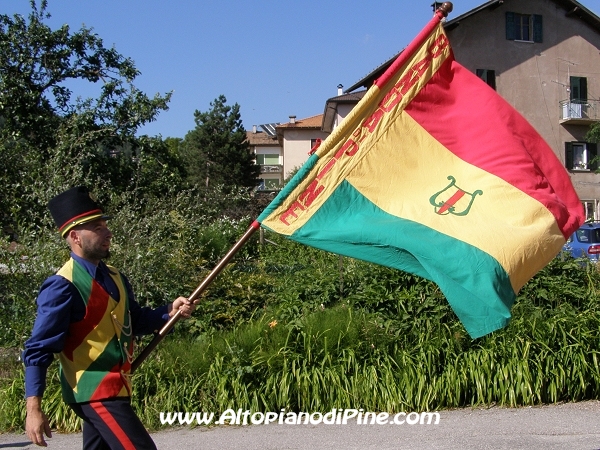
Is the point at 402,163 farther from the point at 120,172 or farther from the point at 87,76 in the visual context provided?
the point at 87,76

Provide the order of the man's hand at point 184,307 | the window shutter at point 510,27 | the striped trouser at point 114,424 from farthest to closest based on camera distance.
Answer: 1. the window shutter at point 510,27
2. the man's hand at point 184,307
3. the striped trouser at point 114,424

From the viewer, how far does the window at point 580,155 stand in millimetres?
36188

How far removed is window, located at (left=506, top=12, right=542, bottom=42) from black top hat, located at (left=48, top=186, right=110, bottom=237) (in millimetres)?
34058

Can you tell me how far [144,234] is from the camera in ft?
24.5

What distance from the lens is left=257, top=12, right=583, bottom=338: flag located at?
3959 millimetres

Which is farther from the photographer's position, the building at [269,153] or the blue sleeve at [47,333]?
the building at [269,153]

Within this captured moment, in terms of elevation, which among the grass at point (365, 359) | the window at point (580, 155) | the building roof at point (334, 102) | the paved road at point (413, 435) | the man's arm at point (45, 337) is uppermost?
the building roof at point (334, 102)

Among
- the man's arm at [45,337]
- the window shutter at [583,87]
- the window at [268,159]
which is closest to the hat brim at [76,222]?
the man's arm at [45,337]

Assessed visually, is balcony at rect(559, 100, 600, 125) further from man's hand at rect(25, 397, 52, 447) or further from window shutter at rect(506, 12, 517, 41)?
man's hand at rect(25, 397, 52, 447)

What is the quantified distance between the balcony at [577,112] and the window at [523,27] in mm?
3529

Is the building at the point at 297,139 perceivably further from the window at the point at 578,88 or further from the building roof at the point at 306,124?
the window at the point at 578,88

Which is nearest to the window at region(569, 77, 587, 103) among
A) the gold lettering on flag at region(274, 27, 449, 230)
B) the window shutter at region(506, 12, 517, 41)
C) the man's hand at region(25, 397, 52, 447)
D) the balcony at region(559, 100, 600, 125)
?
the balcony at region(559, 100, 600, 125)

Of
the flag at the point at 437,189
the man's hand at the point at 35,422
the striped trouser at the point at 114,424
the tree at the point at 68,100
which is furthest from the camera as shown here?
the tree at the point at 68,100

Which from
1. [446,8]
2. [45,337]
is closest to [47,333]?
[45,337]
